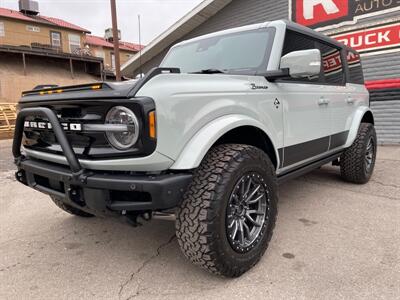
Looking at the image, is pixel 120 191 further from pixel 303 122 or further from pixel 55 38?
pixel 55 38

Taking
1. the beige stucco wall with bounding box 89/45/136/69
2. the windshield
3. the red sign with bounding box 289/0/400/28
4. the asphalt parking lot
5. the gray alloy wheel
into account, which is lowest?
the asphalt parking lot

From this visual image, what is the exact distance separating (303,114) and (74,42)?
32.0 m

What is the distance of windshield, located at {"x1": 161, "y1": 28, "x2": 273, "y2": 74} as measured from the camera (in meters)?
2.89

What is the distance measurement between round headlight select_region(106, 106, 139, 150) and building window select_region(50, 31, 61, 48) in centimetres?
3131

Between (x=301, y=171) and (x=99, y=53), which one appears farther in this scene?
(x=99, y=53)

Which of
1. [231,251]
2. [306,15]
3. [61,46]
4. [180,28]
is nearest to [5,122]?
[180,28]

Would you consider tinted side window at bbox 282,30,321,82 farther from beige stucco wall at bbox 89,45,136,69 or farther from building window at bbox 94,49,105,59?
building window at bbox 94,49,105,59

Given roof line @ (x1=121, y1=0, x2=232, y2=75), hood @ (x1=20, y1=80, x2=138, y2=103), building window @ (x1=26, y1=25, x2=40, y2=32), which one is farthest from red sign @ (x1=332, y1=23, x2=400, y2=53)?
building window @ (x1=26, y1=25, x2=40, y2=32)

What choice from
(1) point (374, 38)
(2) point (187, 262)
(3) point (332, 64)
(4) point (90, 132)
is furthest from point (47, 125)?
(1) point (374, 38)

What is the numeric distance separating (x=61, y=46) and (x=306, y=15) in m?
26.8

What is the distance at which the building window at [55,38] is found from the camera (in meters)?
29.1

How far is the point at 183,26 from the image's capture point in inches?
426

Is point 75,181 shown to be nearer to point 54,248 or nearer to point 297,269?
point 54,248

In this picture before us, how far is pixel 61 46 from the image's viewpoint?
29844 mm
